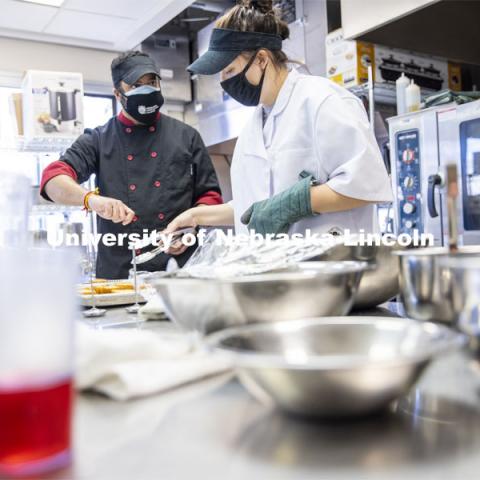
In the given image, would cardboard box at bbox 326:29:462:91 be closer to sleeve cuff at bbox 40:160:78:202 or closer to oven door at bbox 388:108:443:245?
oven door at bbox 388:108:443:245

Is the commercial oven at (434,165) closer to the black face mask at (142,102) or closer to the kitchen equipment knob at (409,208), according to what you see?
the kitchen equipment knob at (409,208)

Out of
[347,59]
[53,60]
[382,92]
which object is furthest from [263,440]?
[53,60]

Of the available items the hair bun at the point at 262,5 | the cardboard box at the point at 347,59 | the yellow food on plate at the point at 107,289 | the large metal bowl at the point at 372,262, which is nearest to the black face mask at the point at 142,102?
the hair bun at the point at 262,5

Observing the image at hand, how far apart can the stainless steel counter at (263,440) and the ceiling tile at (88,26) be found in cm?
356

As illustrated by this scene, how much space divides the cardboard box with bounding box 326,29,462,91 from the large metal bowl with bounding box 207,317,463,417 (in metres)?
2.47

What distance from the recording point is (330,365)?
38 centimetres

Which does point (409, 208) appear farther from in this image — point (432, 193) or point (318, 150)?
point (318, 150)

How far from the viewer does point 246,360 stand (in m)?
0.40

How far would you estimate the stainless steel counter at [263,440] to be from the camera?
351 mm

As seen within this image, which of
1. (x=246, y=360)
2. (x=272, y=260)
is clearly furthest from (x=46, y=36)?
(x=246, y=360)

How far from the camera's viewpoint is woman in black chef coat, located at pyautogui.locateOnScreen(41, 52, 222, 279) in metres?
2.11

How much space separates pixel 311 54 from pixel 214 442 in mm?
3073

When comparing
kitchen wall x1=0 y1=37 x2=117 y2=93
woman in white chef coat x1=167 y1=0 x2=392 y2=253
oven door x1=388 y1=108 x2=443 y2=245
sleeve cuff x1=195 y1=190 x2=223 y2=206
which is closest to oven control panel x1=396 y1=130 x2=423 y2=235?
oven door x1=388 y1=108 x2=443 y2=245

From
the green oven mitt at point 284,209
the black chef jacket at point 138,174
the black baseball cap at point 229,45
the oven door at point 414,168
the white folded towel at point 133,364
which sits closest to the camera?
the white folded towel at point 133,364
